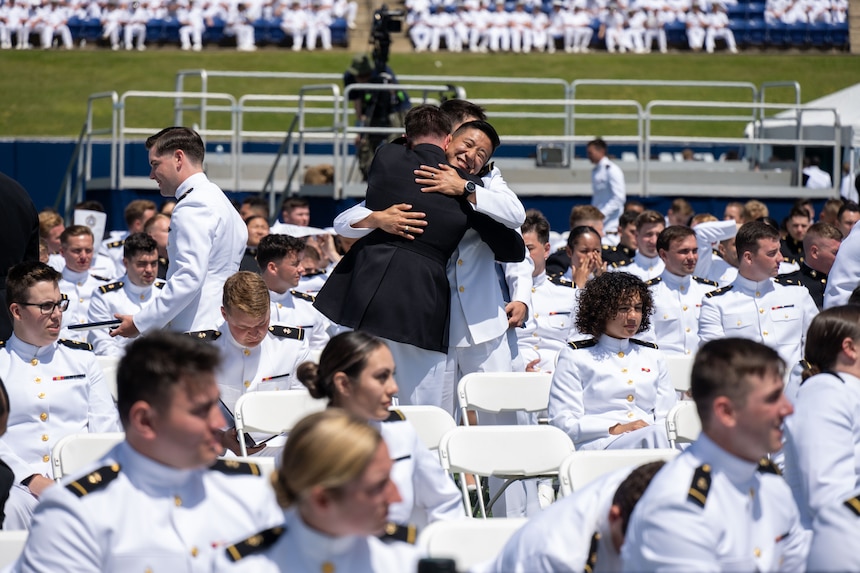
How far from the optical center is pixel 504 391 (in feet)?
18.5

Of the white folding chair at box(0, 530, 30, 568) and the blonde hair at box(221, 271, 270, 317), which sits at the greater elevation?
the blonde hair at box(221, 271, 270, 317)

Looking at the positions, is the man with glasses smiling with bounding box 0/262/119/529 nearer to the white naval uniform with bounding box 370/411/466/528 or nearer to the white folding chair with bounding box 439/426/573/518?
the white folding chair with bounding box 439/426/573/518

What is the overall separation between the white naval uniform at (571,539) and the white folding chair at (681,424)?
83.9 inches

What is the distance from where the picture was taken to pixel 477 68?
117 feet

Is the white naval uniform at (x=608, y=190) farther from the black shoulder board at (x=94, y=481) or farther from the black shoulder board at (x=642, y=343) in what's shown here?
the black shoulder board at (x=94, y=481)

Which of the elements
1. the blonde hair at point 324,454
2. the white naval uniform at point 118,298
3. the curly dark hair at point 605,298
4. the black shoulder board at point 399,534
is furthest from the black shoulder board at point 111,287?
the blonde hair at point 324,454

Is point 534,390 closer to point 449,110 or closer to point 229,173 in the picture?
point 449,110

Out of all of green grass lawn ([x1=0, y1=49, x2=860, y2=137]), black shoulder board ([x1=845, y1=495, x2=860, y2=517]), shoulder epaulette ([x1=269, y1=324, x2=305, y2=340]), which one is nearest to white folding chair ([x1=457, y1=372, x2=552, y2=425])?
shoulder epaulette ([x1=269, y1=324, x2=305, y2=340])

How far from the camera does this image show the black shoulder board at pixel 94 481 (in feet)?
9.43

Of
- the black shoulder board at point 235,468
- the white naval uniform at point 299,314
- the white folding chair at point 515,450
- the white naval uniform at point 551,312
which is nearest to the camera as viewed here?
the black shoulder board at point 235,468

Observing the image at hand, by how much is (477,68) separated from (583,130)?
6.15 metres

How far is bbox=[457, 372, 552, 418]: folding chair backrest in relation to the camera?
5512mm

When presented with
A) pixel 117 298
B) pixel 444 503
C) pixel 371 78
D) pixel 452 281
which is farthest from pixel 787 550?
pixel 371 78

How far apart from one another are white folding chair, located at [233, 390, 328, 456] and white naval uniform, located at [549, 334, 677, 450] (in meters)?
1.10
